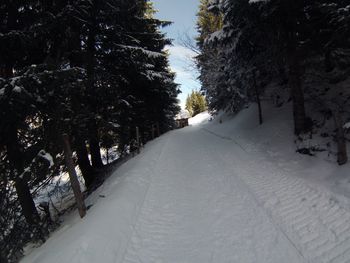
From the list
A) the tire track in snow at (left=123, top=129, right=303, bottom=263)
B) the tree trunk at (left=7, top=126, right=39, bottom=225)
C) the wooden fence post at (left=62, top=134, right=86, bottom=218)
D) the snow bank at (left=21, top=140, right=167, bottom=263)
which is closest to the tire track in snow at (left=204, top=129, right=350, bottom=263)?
the tire track in snow at (left=123, top=129, right=303, bottom=263)

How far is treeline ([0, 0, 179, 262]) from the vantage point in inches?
269

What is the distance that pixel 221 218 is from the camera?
5.84 m

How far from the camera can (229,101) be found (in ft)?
63.5

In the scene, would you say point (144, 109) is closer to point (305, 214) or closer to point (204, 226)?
point (204, 226)

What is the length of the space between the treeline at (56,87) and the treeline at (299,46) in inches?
187

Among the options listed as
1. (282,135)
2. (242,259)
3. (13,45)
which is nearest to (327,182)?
(242,259)

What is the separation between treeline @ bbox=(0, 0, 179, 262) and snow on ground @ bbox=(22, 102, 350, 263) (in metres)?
1.81

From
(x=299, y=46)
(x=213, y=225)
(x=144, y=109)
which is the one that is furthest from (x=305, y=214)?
(x=144, y=109)

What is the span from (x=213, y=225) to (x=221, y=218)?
1.06 ft

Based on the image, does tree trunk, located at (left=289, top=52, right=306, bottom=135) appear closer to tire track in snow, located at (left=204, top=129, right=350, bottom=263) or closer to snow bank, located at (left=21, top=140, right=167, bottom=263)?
tire track in snow, located at (left=204, top=129, right=350, bottom=263)

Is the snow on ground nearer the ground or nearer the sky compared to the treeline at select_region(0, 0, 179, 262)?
nearer the ground

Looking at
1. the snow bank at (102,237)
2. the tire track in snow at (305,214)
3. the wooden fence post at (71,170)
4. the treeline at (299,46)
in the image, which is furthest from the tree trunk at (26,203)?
the treeline at (299,46)

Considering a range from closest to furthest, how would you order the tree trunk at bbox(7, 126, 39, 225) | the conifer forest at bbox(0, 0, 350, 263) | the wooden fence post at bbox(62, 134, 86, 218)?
the conifer forest at bbox(0, 0, 350, 263) < the wooden fence post at bbox(62, 134, 86, 218) < the tree trunk at bbox(7, 126, 39, 225)

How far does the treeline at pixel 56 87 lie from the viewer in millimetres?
6824
